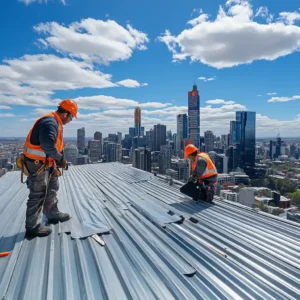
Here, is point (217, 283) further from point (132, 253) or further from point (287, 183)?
point (287, 183)

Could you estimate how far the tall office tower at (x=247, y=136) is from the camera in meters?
78.8

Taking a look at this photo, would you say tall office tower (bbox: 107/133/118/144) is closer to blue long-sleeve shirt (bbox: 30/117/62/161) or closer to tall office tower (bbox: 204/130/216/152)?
tall office tower (bbox: 204/130/216/152)

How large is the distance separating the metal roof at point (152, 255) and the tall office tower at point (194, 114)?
90188 millimetres

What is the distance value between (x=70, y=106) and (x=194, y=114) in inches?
3999

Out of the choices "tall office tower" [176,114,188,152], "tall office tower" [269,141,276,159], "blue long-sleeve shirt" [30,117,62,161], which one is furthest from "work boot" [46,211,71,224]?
"tall office tower" [269,141,276,159]

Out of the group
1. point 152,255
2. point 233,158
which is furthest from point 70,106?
point 233,158

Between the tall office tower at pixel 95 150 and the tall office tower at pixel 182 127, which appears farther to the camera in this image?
the tall office tower at pixel 182 127

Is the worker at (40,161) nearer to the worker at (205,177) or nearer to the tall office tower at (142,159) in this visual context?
the worker at (205,177)

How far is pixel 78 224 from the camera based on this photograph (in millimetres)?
3373

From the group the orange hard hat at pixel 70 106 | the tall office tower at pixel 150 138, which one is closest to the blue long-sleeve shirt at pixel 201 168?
the orange hard hat at pixel 70 106

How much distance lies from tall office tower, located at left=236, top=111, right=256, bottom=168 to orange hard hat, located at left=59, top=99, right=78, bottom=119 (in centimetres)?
8140

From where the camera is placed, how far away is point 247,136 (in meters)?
85.2

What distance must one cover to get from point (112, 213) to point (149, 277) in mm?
1966

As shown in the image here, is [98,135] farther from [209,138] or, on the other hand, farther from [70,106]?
[70,106]
